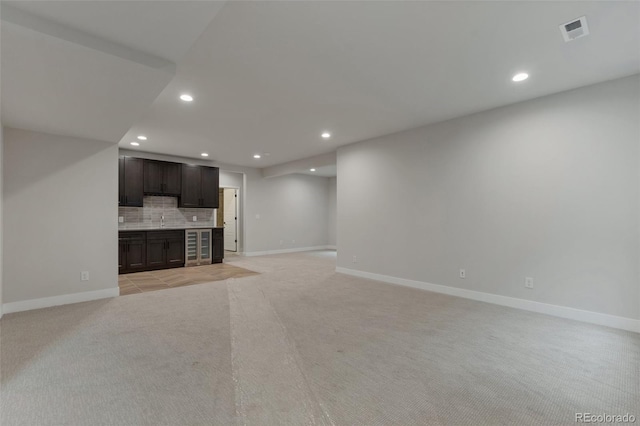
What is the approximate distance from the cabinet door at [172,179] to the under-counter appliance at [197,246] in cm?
102

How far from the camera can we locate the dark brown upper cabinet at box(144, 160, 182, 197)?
255 inches

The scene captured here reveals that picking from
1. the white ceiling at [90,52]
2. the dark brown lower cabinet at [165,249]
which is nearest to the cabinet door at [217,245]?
the dark brown lower cabinet at [165,249]

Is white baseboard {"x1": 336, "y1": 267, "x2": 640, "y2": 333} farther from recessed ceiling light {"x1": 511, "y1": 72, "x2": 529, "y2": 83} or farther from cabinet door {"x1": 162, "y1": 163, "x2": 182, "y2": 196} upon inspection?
cabinet door {"x1": 162, "y1": 163, "x2": 182, "y2": 196}

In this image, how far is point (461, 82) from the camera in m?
3.16

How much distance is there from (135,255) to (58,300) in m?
2.27

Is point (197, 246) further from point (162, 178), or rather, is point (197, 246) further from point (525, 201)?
point (525, 201)

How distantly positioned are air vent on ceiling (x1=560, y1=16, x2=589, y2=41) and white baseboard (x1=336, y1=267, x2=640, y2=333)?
9.41 feet

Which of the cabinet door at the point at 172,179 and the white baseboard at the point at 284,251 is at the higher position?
the cabinet door at the point at 172,179

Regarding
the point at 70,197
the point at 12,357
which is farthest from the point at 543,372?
the point at 70,197

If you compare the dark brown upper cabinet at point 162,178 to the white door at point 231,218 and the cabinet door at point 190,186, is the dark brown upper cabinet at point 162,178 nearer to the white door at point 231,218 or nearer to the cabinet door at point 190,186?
the cabinet door at point 190,186

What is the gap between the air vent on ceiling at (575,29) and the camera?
2171mm

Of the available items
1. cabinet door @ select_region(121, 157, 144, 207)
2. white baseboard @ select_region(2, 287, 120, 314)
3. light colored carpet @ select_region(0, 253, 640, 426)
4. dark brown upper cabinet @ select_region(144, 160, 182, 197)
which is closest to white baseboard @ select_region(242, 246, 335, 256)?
dark brown upper cabinet @ select_region(144, 160, 182, 197)

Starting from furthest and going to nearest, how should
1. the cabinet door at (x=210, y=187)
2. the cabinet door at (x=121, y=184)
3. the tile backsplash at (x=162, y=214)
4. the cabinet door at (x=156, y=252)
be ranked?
the cabinet door at (x=210, y=187)
the tile backsplash at (x=162, y=214)
the cabinet door at (x=156, y=252)
the cabinet door at (x=121, y=184)

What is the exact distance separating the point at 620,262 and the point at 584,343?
3.55 feet
